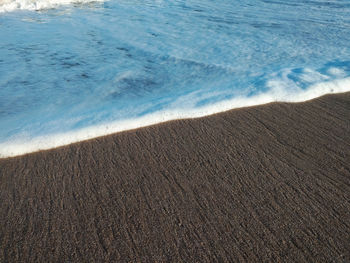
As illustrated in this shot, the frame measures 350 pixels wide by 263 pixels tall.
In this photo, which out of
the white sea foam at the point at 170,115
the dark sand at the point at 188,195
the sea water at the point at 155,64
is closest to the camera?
the dark sand at the point at 188,195

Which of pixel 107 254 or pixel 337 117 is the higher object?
pixel 337 117

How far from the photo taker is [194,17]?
7.49 metres

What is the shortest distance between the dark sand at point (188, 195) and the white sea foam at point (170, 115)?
13 centimetres

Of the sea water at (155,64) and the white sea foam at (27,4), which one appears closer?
the sea water at (155,64)

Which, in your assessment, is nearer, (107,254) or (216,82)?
(107,254)

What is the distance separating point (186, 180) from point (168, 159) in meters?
0.31

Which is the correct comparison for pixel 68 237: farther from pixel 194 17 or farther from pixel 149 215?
pixel 194 17

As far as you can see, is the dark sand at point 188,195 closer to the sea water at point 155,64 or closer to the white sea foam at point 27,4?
the sea water at point 155,64

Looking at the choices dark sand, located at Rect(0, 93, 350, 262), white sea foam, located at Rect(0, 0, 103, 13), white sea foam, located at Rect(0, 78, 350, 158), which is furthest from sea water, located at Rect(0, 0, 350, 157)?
white sea foam, located at Rect(0, 0, 103, 13)

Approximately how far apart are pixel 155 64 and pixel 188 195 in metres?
3.17

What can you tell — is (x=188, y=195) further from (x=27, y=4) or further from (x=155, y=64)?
(x=27, y=4)

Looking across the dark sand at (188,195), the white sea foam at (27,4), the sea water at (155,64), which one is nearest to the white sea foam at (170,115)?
the sea water at (155,64)

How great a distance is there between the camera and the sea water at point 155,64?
3.19 metres

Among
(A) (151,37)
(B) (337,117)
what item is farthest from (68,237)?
(A) (151,37)
